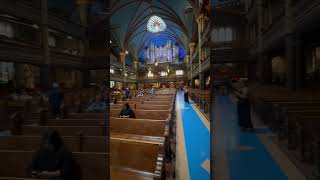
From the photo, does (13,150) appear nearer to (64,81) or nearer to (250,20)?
(64,81)

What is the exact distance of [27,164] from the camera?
778mm

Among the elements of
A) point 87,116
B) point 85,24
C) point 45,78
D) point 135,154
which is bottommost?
point 135,154

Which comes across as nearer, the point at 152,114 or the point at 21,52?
the point at 21,52

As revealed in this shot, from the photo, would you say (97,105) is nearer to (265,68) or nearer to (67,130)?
(67,130)

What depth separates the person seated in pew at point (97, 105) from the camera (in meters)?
0.65

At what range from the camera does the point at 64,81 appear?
643 mm

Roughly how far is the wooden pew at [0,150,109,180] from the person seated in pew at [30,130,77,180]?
6 centimetres

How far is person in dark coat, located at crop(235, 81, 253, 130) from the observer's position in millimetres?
493

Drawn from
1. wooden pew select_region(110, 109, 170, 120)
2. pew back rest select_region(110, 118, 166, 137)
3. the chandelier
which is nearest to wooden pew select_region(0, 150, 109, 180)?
pew back rest select_region(110, 118, 166, 137)

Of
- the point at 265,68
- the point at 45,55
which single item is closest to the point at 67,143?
the point at 45,55

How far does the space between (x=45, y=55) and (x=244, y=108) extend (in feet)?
1.58

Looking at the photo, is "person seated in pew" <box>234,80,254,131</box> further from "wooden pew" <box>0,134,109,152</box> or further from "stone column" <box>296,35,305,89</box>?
"wooden pew" <box>0,134,109,152</box>

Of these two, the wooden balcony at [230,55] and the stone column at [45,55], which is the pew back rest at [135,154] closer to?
the stone column at [45,55]

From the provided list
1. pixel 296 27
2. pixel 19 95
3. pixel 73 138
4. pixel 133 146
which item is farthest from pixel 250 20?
pixel 133 146
